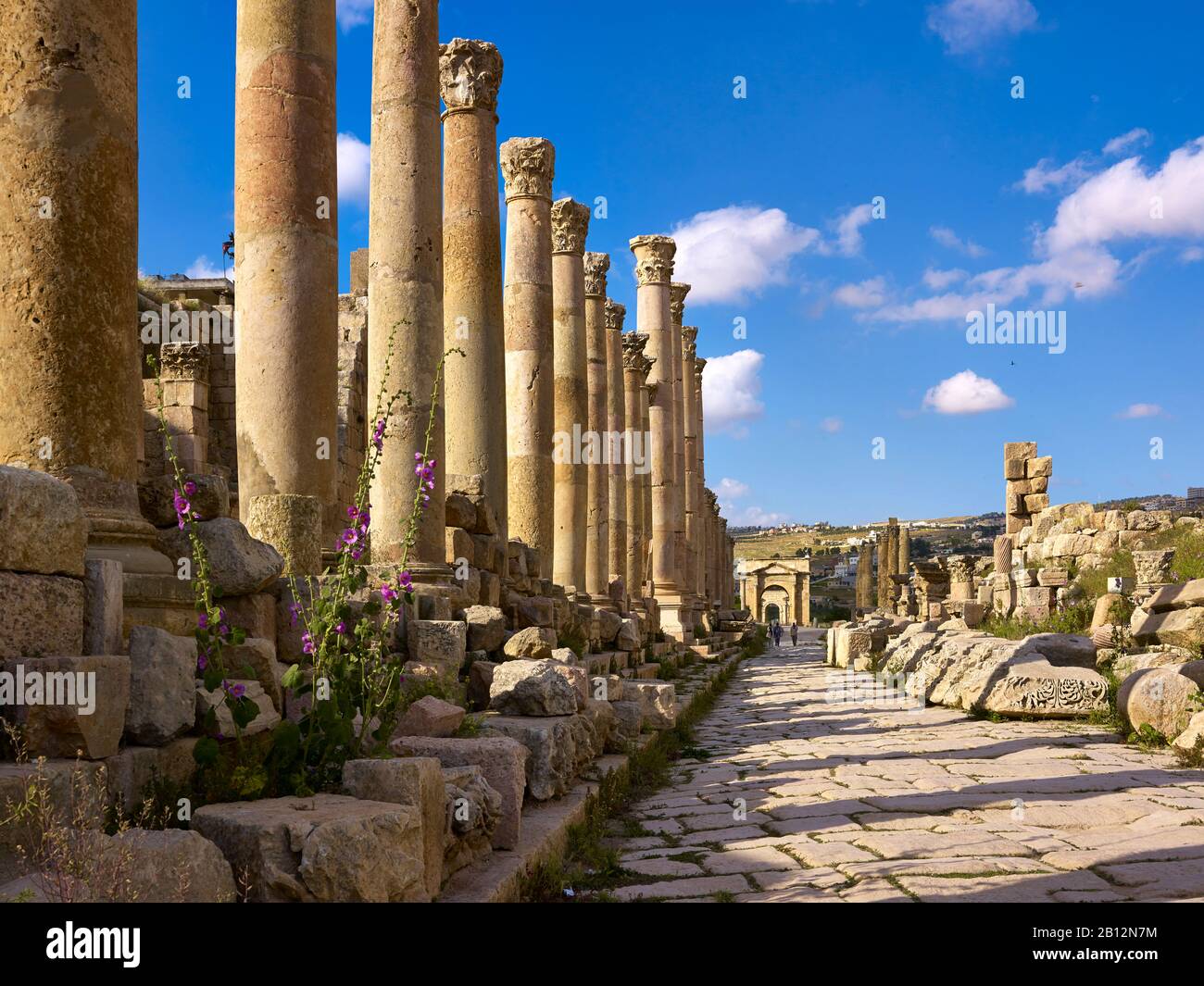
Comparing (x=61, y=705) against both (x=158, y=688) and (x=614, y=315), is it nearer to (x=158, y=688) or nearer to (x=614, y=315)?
(x=158, y=688)

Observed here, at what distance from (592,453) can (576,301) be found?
3061 millimetres

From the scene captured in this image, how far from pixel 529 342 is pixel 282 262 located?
298 inches

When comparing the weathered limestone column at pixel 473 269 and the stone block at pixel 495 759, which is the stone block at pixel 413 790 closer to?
the stone block at pixel 495 759

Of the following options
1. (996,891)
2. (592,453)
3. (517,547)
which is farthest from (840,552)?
(996,891)

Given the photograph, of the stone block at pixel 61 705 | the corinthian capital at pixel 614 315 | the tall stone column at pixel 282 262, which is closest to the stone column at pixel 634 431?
the corinthian capital at pixel 614 315

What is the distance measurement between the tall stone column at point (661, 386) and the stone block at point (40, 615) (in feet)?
77.2

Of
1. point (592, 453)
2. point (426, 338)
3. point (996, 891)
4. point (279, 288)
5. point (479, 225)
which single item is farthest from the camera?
point (592, 453)

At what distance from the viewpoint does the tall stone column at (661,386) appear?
28031 mm

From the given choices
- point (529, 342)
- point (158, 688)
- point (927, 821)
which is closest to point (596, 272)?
point (529, 342)

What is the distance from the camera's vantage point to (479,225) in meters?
13.1

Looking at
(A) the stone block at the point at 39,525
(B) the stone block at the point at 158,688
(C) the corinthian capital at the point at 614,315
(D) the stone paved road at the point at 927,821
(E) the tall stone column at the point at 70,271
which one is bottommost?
(D) the stone paved road at the point at 927,821

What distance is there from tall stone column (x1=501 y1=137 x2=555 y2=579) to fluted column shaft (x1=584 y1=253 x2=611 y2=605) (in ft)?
17.4

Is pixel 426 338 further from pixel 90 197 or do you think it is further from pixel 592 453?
pixel 592 453

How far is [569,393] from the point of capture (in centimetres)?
1838
